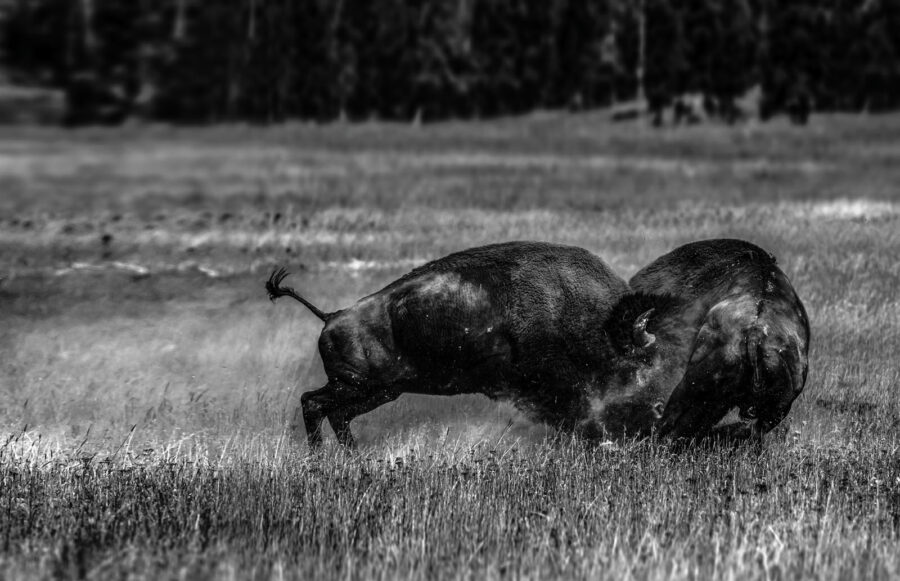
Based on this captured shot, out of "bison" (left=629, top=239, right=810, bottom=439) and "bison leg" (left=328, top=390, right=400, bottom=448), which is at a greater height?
"bison" (left=629, top=239, right=810, bottom=439)

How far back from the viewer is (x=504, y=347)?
687 centimetres

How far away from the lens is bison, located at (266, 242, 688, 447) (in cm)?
678

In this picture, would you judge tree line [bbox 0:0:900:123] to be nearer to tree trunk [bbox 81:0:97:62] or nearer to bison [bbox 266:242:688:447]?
tree trunk [bbox 81:0:97:62]

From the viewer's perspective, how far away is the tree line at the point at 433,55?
63531 mm

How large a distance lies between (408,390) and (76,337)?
5.45m

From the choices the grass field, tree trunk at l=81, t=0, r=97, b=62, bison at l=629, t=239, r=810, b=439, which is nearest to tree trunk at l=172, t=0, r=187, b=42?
tree trunk at l=81, t=0, r=97, b=62

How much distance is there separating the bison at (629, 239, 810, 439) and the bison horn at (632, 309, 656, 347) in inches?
7.2

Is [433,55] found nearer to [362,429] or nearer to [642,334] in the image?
[362,429]

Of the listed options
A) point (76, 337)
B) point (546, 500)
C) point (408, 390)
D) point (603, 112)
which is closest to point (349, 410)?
point (408, 390)

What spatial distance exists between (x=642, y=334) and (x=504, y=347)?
32.5 inches

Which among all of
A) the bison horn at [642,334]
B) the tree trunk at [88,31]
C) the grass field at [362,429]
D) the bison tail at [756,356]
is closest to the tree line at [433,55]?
the tree trunk at [88,31]

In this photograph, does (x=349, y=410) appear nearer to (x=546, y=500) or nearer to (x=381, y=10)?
(x=546, y=500)

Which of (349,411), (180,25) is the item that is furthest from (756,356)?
(180,25)

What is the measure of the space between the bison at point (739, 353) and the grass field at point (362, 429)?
240mm
